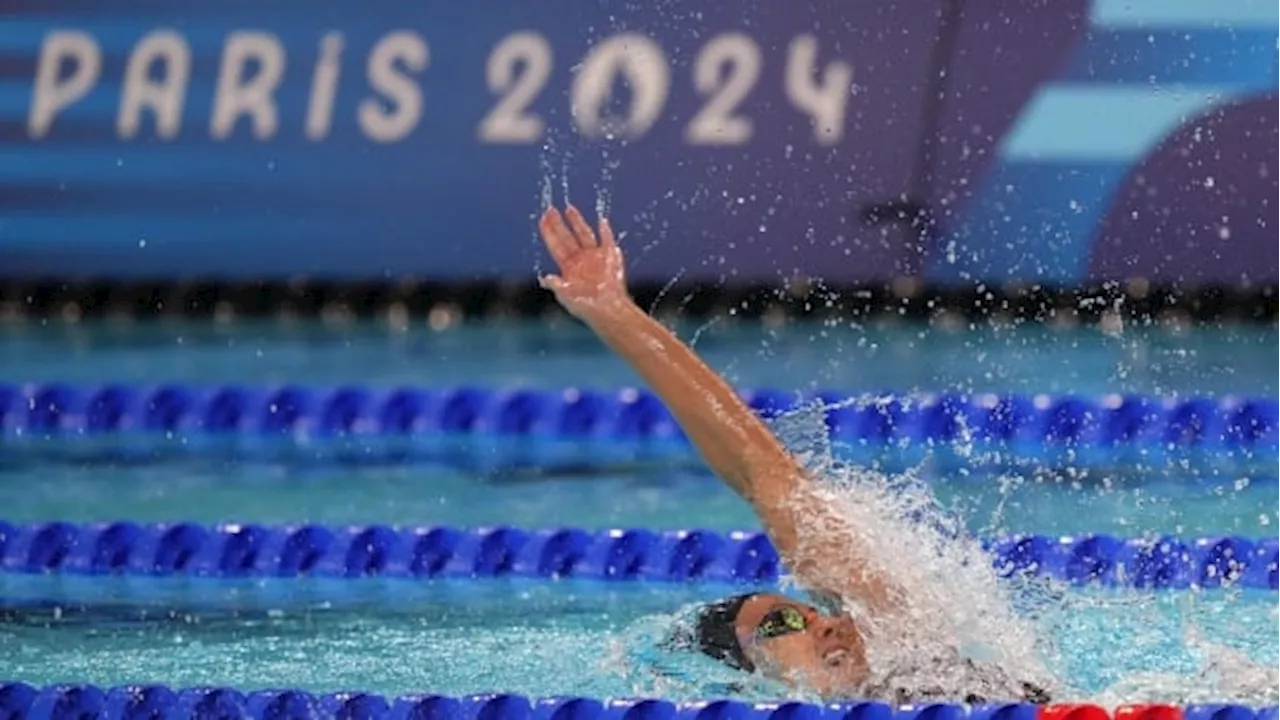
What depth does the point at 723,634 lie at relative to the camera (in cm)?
325

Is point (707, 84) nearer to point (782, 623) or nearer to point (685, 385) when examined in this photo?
point (685, 385)

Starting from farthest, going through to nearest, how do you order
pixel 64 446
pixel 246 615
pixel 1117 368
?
pixel 1117 368, pixel 64 446, pixel 246 615

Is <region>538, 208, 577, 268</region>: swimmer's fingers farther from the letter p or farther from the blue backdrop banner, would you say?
the letter p

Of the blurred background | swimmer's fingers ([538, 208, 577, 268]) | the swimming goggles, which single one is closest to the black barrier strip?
the blurred background

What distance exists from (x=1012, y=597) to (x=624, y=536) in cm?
75

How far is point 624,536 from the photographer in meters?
4.39

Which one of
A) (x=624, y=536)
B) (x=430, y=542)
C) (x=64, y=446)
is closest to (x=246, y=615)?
(x=430, y=542)

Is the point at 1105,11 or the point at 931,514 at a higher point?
the point at 1105,11

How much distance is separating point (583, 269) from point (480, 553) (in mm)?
1189

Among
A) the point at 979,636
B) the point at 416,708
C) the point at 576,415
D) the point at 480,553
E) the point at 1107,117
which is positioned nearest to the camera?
the point at 416,708

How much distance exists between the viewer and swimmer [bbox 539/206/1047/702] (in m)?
3.19

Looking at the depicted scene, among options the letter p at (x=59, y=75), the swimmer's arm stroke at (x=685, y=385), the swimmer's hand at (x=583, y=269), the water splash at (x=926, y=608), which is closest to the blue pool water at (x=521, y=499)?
the water splash at (x=926, y=608)

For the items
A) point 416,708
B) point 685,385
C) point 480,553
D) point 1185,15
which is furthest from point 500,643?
point 1185,15

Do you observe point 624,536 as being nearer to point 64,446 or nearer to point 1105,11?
point 64,446
